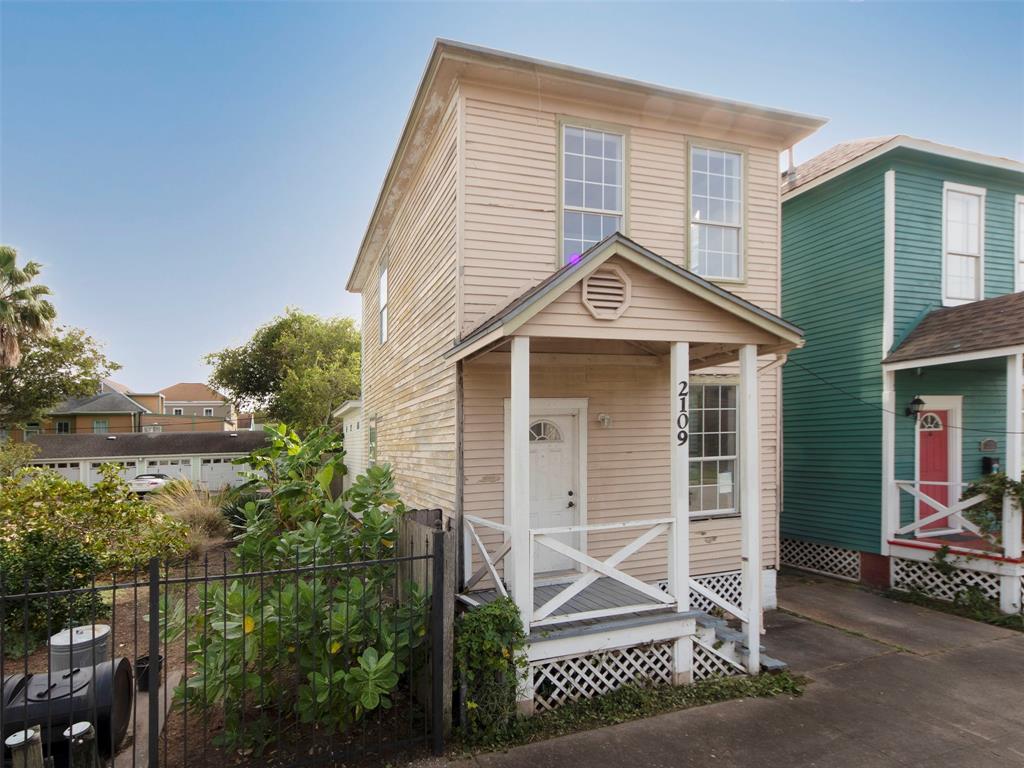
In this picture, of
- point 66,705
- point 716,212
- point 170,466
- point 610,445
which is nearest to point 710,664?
point 610,445

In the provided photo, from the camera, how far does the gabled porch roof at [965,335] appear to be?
7.85 m

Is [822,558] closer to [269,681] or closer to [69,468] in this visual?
[269,681]

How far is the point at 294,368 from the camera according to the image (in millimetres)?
34906

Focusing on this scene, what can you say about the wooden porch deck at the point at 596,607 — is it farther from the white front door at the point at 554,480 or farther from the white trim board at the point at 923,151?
the white trim board at the point at 923,151

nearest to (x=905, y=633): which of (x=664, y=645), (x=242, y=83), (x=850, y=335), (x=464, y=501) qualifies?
(x=664, y=645)

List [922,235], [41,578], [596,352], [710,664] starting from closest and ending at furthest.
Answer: [710,664]
[41,578]
[596,352]
[922,235]

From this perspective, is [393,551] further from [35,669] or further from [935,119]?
[935,119]

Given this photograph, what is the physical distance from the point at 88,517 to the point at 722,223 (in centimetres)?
1069

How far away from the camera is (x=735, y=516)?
26.0ft

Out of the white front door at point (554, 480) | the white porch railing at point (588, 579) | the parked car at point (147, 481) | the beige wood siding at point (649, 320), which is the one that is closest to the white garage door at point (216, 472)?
the parked car at point (147, 481)

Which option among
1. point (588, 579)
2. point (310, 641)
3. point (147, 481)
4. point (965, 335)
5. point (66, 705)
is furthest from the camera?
point (147, 481)

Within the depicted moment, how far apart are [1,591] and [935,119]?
15.0 meters

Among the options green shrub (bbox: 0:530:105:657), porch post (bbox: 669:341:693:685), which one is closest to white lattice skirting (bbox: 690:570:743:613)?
porch post (bbox: 669:341:693:685)

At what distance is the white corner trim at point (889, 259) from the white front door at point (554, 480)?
6230 millimetres
